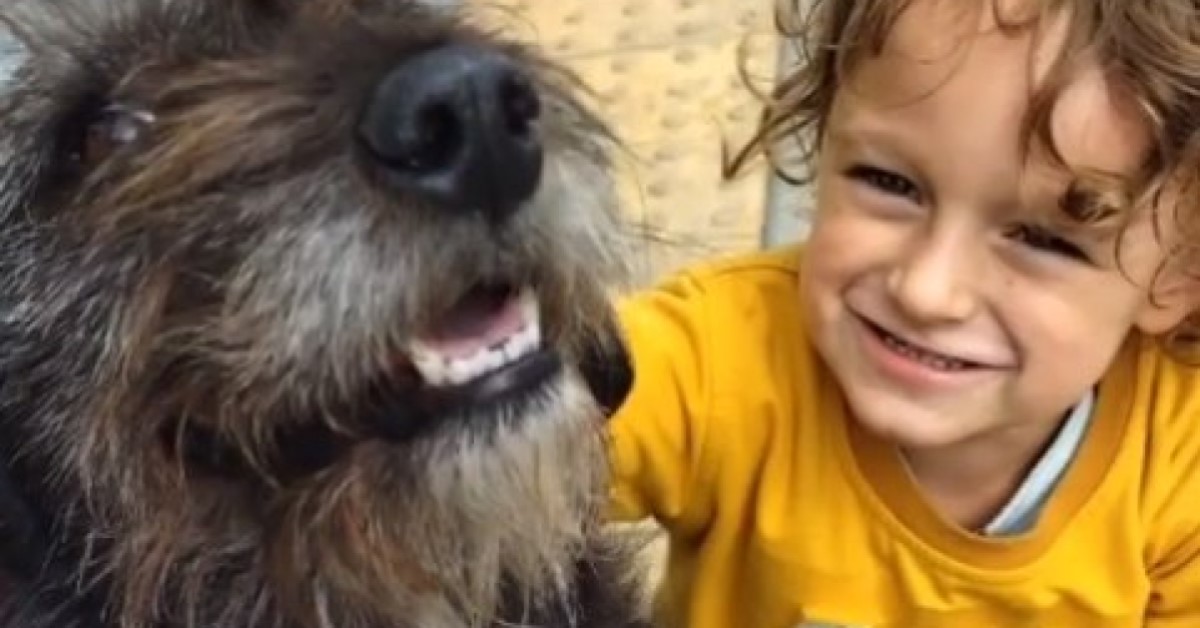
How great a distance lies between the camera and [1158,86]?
7.21 feet

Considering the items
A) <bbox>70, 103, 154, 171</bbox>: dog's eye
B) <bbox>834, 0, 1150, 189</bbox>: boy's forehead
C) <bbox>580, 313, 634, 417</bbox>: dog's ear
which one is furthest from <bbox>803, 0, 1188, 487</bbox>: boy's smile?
<bbox>70, 103, 154, 171</bbox>: dog's eye

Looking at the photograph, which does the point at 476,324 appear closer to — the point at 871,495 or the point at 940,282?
the point at 940,282

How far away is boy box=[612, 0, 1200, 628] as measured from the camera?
2.22 metres

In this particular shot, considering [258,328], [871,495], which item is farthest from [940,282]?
[258,328]

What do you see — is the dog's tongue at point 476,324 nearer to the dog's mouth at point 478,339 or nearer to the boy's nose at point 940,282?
the dog's mouth at point 478,339

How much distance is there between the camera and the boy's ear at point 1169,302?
234 centimetres

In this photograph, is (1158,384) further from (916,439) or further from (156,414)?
(156,414)

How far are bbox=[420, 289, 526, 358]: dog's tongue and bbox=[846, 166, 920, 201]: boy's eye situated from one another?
0.50 metres

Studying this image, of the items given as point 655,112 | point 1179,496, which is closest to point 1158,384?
point 1179,496

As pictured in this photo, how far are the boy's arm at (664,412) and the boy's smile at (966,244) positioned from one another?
12 cm

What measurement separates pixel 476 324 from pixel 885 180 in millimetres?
543

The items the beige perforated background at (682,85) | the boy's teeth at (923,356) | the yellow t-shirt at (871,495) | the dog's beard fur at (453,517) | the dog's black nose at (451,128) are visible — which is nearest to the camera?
the dog's black nose at (451,128)

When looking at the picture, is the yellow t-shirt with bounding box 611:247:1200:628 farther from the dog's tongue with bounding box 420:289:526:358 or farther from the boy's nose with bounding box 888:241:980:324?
the dog's tongue with bounding box 420:289:526:358

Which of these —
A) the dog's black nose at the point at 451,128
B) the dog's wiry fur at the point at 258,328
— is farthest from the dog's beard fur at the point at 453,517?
the dog's black nose at the point at 451,128
